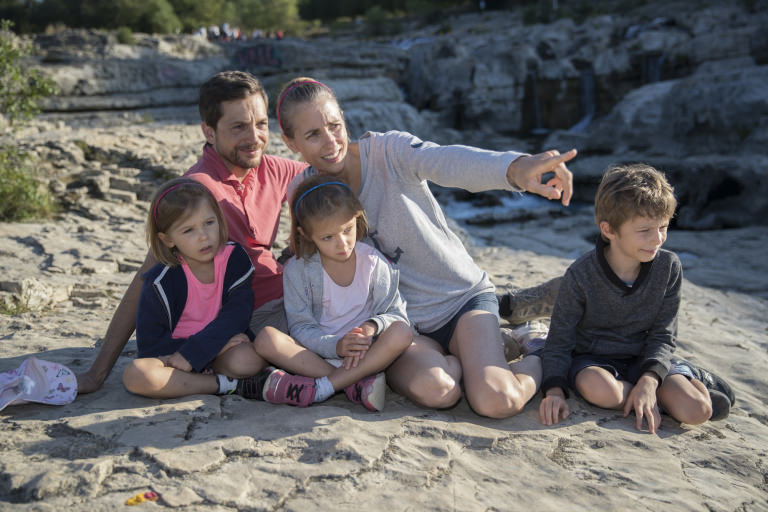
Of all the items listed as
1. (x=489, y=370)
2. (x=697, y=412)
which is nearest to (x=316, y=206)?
(x=489, y=370)

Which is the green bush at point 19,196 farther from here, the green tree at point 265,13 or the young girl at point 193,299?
the green tree at point 265,13

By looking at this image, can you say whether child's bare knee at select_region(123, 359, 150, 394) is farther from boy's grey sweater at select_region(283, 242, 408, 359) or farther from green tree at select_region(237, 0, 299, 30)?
green tree at select_region(237, 0, 299, 30)

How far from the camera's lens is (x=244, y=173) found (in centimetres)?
300

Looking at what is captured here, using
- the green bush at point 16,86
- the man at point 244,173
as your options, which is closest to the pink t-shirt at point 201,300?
the man at point 244,173

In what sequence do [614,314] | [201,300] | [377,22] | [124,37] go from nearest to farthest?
[614,314]
[201,300]
[124,37]
[377,22]

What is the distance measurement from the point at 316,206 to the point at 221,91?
86 centimetres

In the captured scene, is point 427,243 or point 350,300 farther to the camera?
point 427,243

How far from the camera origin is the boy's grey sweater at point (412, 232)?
270 cm

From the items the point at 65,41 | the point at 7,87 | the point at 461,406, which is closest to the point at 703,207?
the point at 461,406

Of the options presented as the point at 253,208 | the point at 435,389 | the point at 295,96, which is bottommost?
the point at 435,389

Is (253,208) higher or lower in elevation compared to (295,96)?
lower

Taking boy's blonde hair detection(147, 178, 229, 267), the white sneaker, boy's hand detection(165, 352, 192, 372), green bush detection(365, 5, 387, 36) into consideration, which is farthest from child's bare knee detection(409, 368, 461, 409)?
green bush detection(365, 5, 387, 36)

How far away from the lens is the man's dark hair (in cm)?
283

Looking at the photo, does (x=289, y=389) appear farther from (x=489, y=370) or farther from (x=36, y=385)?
(x=36, y=385)
